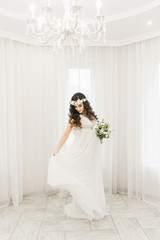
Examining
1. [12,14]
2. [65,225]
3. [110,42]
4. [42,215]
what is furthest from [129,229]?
[12,14]

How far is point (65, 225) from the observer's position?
3.22 meters

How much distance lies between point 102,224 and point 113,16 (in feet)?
10.1

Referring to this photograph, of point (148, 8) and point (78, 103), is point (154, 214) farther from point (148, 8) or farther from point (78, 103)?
point (148, 8)

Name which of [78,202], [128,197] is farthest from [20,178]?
[128,197]

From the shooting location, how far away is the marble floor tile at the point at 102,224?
315 cm

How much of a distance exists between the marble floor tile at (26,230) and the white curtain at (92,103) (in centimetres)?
77

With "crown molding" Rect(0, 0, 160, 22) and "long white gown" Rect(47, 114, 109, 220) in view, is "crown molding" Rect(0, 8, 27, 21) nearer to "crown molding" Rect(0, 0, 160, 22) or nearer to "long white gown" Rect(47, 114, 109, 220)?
"crown molding" Rect(0, 0, 160, 22)

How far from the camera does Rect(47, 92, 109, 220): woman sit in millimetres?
3182

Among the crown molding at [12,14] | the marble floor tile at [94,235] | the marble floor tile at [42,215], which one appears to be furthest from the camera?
the marble floor tile at [42,215]

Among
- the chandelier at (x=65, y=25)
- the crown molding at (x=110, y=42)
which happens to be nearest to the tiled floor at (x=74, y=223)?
the chandelier at (x=65, y=25)

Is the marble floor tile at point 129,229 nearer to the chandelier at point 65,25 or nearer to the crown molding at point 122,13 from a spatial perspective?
the chandelier at point 65,25

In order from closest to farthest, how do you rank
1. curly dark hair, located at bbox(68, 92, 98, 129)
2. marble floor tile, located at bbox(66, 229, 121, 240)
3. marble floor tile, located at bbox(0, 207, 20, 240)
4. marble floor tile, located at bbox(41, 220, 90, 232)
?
marble floor tile, located at bbox(66, 229, 121, 240)
marble floor tile, located at bbox(0, 207, 20, 240)
marble floor tile, located at bbox(41, 220, 90, 232)
curly dark hair, located at bbox(68, 92, 98, 129)

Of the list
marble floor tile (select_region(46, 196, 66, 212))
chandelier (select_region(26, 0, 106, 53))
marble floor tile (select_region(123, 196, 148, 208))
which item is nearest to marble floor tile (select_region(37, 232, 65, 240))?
marble floor tile (select_region(46, 196, 66, 212))

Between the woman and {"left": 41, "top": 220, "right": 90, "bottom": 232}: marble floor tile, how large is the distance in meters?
0.13
